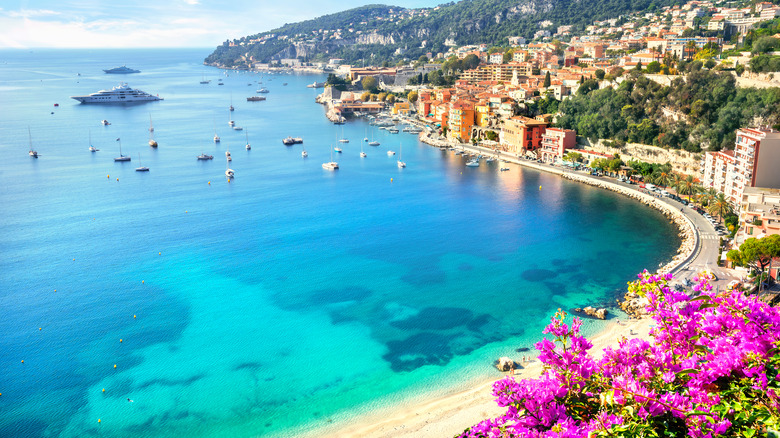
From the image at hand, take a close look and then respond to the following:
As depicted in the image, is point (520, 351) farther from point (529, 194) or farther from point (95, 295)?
point (529, 194)

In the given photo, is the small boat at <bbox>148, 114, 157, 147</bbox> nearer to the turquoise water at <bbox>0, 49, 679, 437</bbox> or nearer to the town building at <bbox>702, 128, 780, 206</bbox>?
the turquoise water at <bbox>0, 49, 679, 437</bbox>

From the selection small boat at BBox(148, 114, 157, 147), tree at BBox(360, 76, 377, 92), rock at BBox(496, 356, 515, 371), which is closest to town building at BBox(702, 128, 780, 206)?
rock at BBox(496, 356, 515, 371)

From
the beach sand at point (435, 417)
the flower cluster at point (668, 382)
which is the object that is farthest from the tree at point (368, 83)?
the flower cluster at point (668, 382)

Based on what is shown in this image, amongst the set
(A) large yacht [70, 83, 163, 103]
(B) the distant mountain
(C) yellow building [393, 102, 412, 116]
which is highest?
(B) the distant mountain

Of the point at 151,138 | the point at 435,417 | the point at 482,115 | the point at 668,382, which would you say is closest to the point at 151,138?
the point at 151,138

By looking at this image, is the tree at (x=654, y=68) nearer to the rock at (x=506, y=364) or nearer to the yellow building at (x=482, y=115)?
the yellow building at (x=482, y=115)

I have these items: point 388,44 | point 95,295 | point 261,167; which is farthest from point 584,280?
point 388,44
